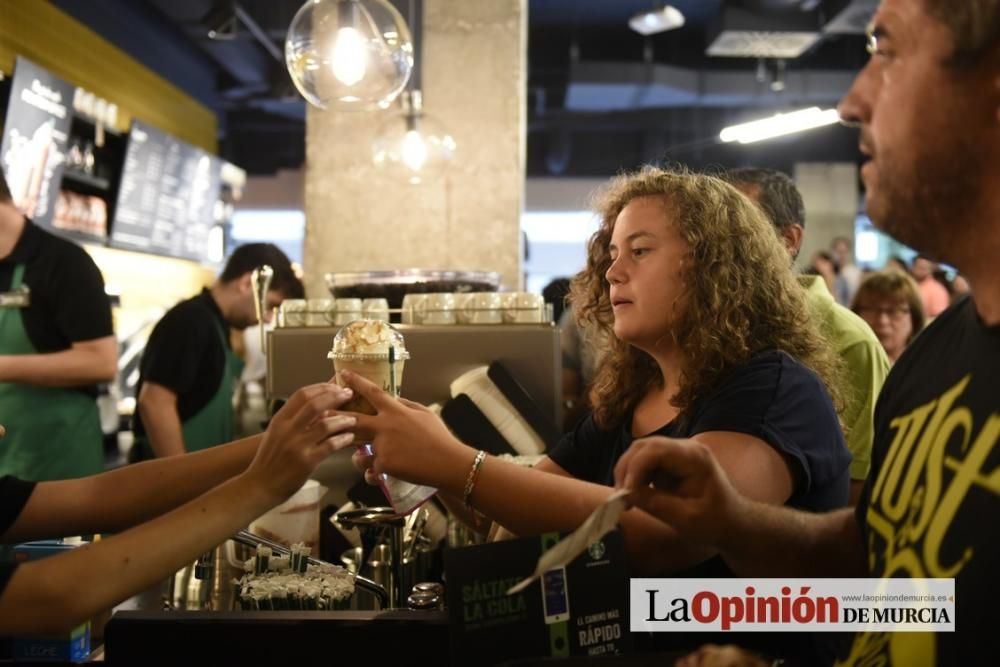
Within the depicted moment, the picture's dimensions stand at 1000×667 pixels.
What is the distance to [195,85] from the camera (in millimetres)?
9914

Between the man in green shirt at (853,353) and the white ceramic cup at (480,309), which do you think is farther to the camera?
the white ceramic cup at (480,309)

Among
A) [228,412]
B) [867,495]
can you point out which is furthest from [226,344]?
[867,495]

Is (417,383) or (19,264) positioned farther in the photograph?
(19,264)

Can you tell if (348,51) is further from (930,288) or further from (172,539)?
(930,288)

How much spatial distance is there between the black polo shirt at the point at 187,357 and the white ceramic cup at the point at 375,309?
1170mm

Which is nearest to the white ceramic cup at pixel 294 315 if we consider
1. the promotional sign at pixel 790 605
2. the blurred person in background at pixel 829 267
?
the promotional sign at pixel 790 605

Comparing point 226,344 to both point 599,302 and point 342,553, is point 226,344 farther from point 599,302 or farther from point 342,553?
point 599,302

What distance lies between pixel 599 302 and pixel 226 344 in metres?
2.26

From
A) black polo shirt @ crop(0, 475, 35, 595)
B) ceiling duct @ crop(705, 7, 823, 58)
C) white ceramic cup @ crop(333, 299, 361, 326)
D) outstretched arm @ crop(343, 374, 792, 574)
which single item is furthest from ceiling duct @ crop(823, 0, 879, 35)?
black polo shirt @ crop(0, 475, 35, 595)

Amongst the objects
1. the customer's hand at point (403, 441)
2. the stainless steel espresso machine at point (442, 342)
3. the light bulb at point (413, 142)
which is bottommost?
the customer's hand at point (403, 441)

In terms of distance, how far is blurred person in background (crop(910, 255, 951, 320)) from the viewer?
768 centimetres

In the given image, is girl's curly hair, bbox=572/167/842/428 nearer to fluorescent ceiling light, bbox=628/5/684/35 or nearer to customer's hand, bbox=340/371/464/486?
customer's hand, bbox=340/371/464/486

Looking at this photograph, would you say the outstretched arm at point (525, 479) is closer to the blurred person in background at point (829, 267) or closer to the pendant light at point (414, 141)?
the pendant light at point (414, 141)

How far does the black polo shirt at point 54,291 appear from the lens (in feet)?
10.3
